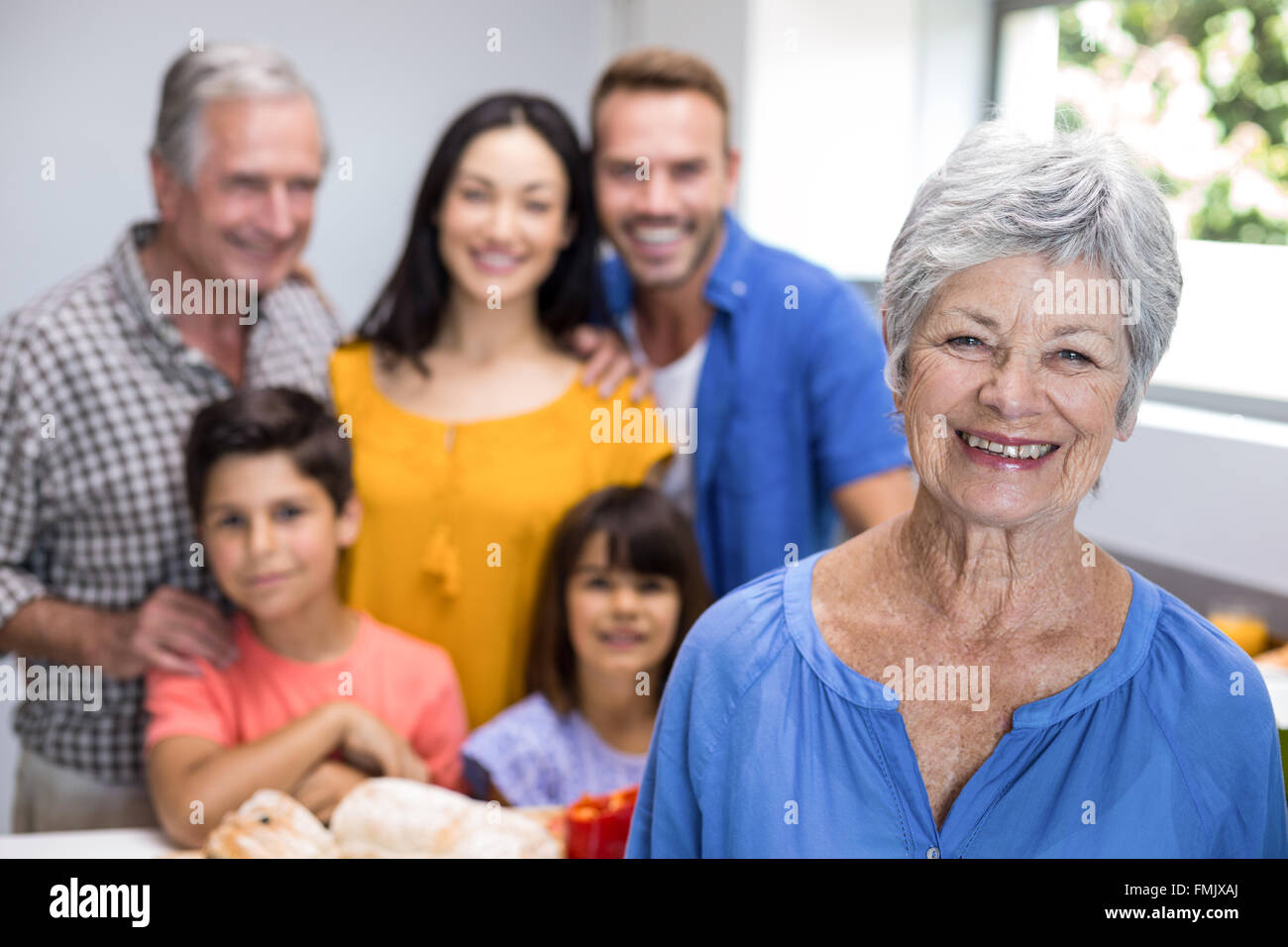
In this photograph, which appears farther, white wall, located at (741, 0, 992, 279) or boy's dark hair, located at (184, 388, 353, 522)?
white wall, located at (741, 0, 992, 279)

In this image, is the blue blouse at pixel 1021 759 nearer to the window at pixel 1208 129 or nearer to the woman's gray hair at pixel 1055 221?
the woman's gray hair at pixel 1055 221

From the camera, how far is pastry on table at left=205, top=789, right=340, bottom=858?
48.1 inches

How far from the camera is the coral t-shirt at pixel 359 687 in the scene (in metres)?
1.53

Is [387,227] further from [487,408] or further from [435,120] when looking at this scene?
[487,408]

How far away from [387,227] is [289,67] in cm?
87

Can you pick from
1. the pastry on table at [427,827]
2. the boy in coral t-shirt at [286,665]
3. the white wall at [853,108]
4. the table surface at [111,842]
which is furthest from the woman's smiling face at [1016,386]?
the white wall at [853,108]

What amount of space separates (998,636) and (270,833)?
0.81 metres

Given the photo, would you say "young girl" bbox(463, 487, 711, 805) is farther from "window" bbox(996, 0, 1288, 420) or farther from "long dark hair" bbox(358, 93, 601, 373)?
"window" bbox(996, 0, 1288, 420)

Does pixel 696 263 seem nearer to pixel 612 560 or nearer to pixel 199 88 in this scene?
pixel 612 560

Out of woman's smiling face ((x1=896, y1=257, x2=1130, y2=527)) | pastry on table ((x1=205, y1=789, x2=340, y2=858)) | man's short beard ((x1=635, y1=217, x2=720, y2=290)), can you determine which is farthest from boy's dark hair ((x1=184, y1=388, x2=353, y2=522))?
woman's smiling face ((x1=896, y1=257, x2=1130, y2=527))

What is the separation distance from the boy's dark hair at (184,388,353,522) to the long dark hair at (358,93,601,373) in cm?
17

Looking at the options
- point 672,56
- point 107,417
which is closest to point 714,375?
point 672,56

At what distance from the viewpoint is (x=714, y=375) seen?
1701 millimetres

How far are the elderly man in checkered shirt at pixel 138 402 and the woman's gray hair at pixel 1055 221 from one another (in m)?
1.10
